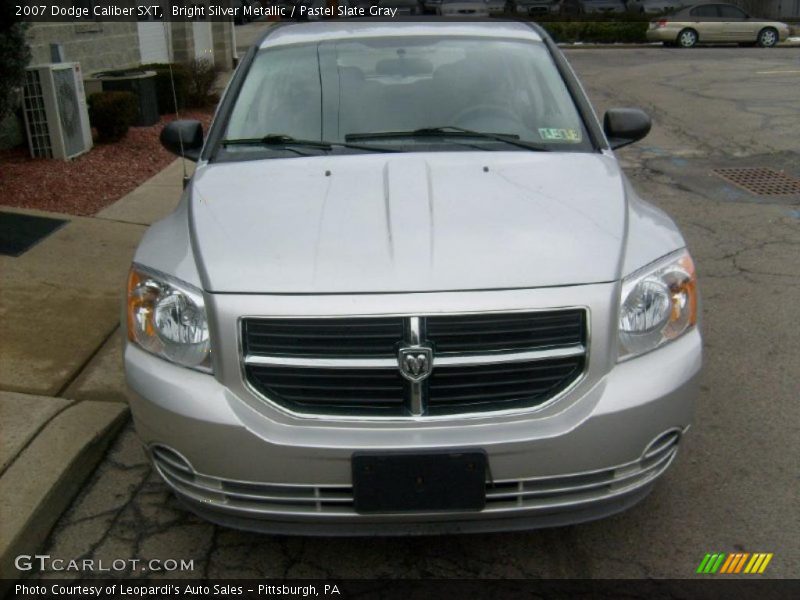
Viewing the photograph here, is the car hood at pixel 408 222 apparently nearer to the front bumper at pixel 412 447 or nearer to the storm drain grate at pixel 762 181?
the front bumper at pixel 412 447

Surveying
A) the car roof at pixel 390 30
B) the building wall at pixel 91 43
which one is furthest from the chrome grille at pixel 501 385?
the building wall at pixel 91 43

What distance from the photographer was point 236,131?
3.91 meters

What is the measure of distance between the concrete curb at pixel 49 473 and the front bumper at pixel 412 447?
674mm

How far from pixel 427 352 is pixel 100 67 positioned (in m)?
11.1

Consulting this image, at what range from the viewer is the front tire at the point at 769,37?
25.6 m

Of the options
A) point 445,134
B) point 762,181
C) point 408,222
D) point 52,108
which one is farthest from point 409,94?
point 762,181

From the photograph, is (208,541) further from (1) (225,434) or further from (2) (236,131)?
(2) (236,131)

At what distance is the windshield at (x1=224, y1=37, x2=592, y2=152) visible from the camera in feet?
12.7

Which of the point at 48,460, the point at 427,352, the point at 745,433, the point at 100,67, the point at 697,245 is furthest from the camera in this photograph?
the point at 100,67

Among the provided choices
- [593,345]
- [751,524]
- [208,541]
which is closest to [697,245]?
[751,524]

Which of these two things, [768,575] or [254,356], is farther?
[768,575]

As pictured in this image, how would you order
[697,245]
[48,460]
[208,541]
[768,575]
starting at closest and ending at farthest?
[768,575], [208,541], [48,460], [697,245]

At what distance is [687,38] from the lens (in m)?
25.5

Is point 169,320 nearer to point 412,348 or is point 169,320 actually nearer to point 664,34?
point 412,348
